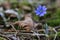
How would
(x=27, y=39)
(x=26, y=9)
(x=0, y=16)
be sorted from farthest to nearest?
(x=26, y=9) < (x=0, y=16) < (x=27, y=39)

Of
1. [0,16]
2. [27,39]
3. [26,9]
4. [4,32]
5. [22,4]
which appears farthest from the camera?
[22,4]

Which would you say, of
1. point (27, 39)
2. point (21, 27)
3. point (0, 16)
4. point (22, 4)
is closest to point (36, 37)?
point (27, 39)

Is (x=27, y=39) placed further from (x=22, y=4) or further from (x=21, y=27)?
(x=22, y=4)

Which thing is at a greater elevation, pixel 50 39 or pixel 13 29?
pixel 13 29

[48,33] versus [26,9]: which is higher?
[26,9]

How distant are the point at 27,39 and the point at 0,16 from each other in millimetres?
832

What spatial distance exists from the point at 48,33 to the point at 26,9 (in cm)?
134

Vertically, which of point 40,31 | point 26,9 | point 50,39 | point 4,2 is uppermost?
point 4,2

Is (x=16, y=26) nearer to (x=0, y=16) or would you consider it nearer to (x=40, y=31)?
(x=40, y=31)

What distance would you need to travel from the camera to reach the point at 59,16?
269 cm

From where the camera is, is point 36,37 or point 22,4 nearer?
point 36,37

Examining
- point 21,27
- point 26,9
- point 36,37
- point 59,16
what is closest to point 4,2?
point 26,9

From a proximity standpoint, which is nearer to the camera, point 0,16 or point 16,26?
point 16,26

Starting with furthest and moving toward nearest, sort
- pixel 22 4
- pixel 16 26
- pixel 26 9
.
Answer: pixel 22 4, pixel 26 9, pixel 16 26
